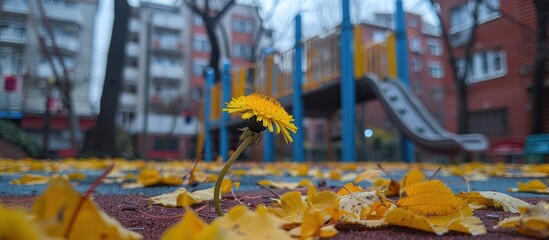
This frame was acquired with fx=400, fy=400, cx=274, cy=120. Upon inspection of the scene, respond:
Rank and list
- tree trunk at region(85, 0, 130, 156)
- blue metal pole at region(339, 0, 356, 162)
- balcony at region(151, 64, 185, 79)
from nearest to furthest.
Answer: blue metal pole at region(339, 0, 356, 162), tree trunk at region(85, 0, 130, 156), balcony at region(151, 64, 185, 79)

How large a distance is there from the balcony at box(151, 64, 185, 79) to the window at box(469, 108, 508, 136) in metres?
20.8

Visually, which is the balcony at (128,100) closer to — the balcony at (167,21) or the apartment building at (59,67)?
the apartment building at (59,67)

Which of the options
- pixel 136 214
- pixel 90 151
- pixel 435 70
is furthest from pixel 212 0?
pixel 435 70

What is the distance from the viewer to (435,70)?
1171 inches

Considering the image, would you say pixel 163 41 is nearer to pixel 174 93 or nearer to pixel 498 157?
pixel 174 93

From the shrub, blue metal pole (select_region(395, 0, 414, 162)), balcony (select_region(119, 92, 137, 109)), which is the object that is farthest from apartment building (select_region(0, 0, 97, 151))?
blue metal pole (select_region(395, 0, 414, 162))

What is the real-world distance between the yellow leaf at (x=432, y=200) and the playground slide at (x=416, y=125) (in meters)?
4.09

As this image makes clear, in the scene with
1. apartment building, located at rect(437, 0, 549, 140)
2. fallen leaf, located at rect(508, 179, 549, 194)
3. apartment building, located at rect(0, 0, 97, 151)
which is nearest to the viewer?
fallen leaf, located at rect(508, 179, 549, 194)

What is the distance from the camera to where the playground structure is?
520 centimetres

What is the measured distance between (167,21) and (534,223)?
1240 inches

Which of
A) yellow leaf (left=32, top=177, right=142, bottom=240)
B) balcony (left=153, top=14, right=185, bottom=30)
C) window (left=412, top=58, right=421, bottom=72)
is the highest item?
balcony (left=153, top=14, right=185, bottom=30)

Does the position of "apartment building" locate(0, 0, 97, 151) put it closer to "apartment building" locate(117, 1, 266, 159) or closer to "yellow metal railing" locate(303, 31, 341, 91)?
"apartment building" locate(117, 1, 266, 159)

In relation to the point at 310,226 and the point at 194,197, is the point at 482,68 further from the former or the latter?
the point at 310,226

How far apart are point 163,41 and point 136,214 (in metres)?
31.0
